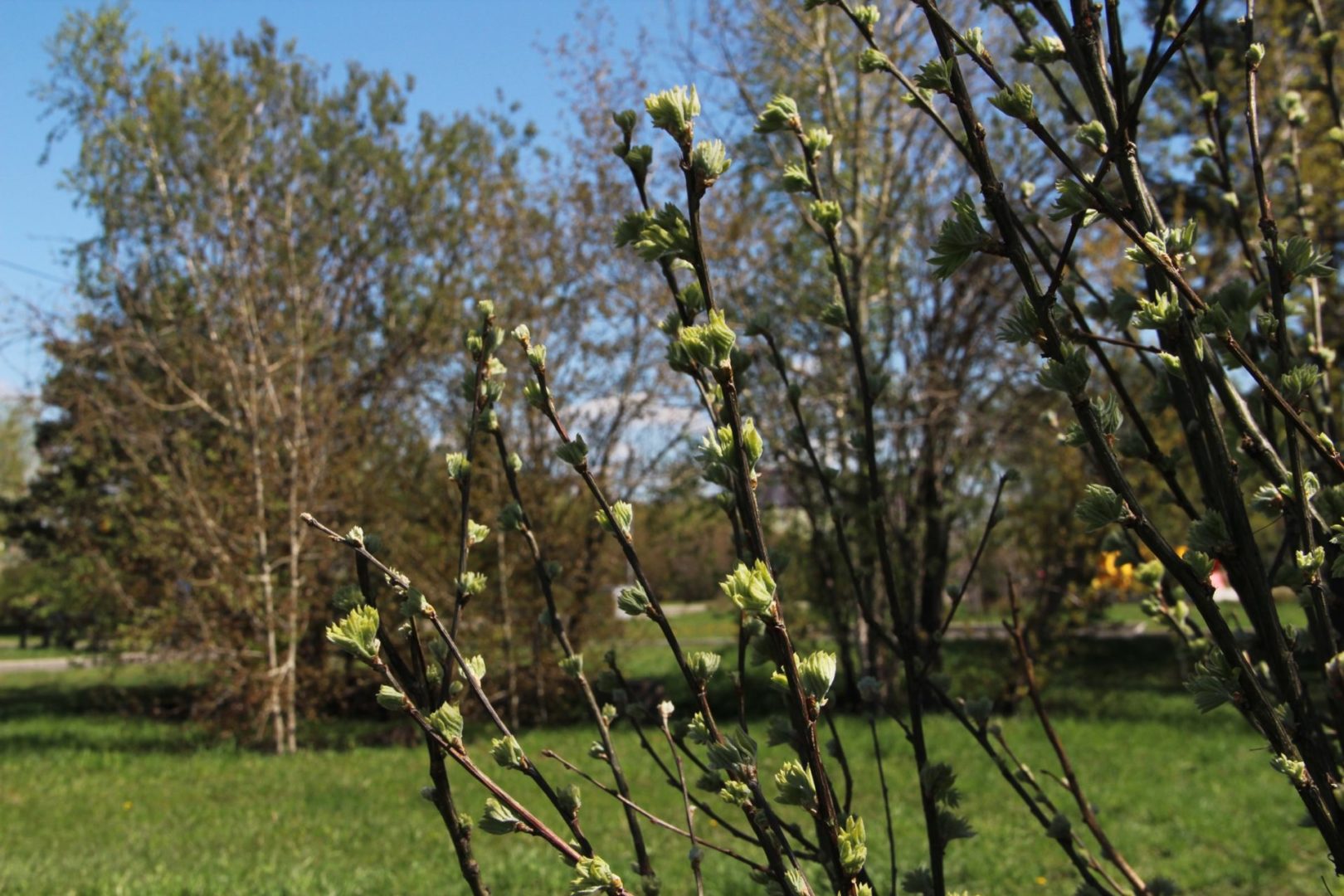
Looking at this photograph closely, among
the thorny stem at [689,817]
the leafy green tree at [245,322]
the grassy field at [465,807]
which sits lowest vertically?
the grassy field at [465,807]

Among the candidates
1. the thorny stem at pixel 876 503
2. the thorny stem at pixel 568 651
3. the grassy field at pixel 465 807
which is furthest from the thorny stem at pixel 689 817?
the grassy field at pixel 465 807

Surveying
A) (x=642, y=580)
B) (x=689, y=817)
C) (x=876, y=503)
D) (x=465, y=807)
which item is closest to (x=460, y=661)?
(x=642, y=580)

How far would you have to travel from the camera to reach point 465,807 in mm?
6430

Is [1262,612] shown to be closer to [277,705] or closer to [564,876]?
[564,876]

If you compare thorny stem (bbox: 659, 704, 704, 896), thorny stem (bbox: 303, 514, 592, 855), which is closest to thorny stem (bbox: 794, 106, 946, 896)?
thorny stem (bbox: 659, 704, 704, 896)

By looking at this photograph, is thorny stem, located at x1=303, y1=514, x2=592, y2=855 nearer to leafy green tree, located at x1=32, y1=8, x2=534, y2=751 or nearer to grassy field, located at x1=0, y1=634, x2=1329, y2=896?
grassy field, located at x1=0, y1=634, x2=1329, y2=896

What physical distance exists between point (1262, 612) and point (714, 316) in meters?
0.54

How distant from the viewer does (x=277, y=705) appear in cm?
959

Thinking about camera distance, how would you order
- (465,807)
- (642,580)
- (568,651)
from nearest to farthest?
(642,580) < (568,651) < (465,807)

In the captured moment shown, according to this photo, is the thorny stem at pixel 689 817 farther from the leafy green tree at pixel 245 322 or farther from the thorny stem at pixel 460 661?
the leafy green tree at pixel 245 322

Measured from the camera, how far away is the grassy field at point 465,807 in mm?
4918

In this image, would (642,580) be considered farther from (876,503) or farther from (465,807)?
(465,807)

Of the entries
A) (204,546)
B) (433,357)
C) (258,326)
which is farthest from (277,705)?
(433,357)

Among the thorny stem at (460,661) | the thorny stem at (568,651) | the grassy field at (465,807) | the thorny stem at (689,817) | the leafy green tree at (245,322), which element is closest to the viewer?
the thorny stem at (460,661)
